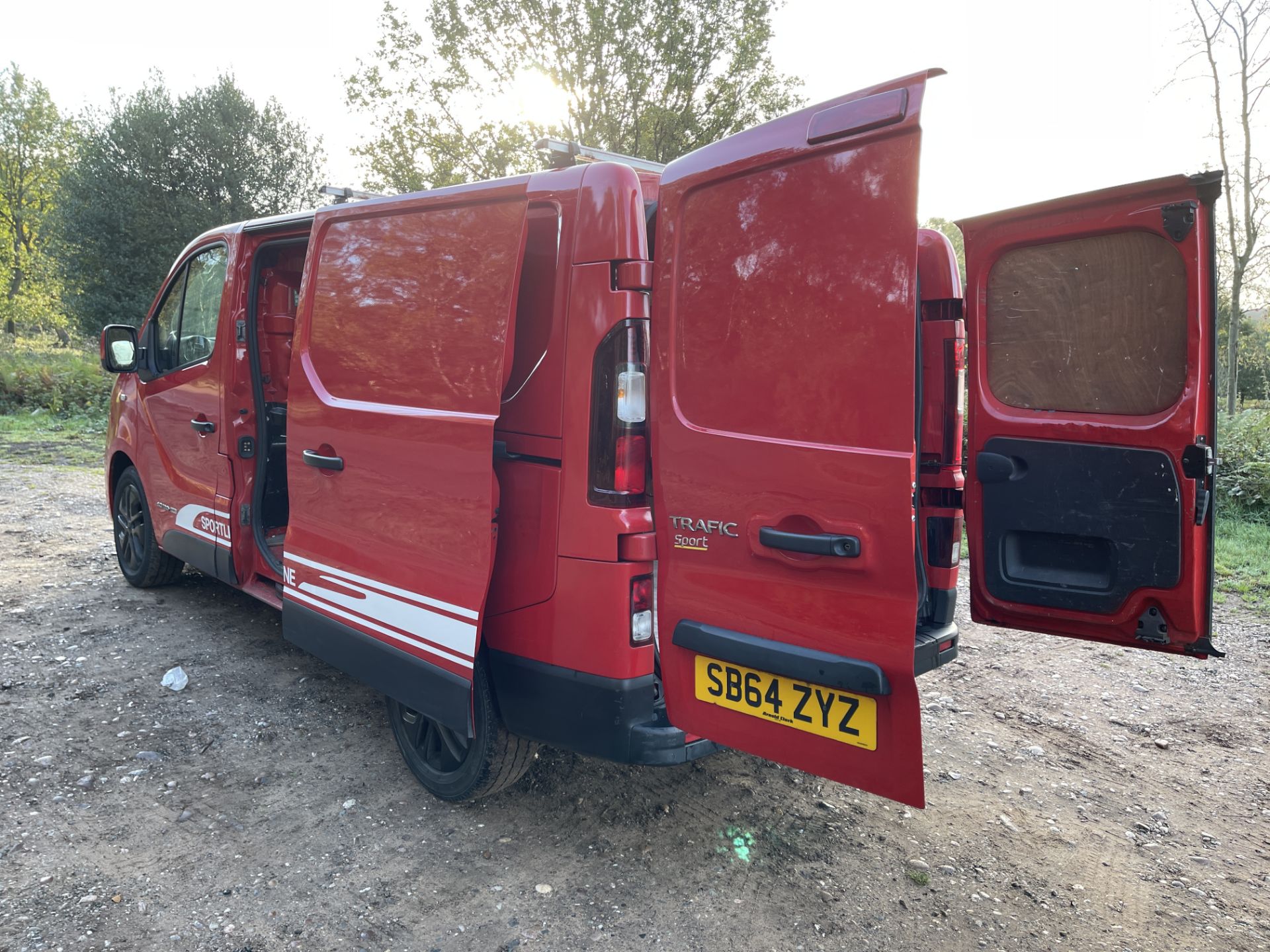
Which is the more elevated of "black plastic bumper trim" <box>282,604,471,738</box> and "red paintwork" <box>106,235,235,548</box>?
"red paintwork" <box>106,235,235,548</box>

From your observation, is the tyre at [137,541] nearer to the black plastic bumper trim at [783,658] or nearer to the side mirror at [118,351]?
the side mirror at [118,351]

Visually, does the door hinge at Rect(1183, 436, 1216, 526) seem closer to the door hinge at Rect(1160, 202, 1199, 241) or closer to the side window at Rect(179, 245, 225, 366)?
→ the door hinge at Rect(1160, 202, 1199, 241)

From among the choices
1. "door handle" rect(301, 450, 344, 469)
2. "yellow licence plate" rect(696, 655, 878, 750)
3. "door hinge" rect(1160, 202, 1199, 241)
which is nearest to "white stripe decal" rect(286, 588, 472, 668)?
"door handle" rect(301, 450, 344, 469)

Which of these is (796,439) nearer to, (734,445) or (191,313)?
(734,445)

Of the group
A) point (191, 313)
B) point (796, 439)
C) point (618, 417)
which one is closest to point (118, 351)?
point (191, 313)

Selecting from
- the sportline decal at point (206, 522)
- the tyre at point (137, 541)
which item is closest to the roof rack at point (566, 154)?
the sportline decal at point (206, 522)

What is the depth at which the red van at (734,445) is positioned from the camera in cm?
189

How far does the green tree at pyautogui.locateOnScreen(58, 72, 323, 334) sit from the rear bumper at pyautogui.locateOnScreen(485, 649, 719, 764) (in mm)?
18863

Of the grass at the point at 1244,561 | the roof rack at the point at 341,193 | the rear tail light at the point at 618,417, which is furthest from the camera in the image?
the grass at the point at 1244,561

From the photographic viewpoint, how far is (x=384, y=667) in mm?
2723

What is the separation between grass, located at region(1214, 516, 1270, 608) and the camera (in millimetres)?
5660

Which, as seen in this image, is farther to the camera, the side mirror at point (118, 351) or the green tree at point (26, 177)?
the green tree at point (26, 177)

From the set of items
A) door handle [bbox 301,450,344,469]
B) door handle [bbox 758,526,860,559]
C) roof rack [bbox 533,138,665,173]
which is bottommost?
door handle [bbox 758,526,860,559]

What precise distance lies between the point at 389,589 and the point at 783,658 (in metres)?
1.41
